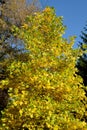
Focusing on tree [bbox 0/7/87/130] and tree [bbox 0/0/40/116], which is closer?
tree [bbox 0/7/87/130]

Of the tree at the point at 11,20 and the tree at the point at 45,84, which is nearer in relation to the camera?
the tree at the point at 45,84

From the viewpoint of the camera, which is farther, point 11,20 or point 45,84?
point 11,20

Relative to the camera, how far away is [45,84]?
15414 mm

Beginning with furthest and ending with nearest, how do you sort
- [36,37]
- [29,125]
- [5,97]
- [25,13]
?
[25,13] < [5,97] < [36,37] < [29,125]

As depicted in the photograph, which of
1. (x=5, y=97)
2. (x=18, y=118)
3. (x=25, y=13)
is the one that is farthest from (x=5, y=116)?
(x=25, y=13)

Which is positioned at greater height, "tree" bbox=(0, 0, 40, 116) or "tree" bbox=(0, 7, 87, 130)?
"tree" bbox=(0, 0, 40, 116)

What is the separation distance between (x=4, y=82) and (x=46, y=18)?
11.1 ft

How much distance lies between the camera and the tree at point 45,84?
15.3 m

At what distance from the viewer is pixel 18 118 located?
15.8 m

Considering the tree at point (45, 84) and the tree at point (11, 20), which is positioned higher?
the tree at point (11, 20)

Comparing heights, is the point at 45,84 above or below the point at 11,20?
below

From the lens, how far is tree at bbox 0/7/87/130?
15289 mm

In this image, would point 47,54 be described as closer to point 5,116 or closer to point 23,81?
point 23,81

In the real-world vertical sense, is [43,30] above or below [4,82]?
above
